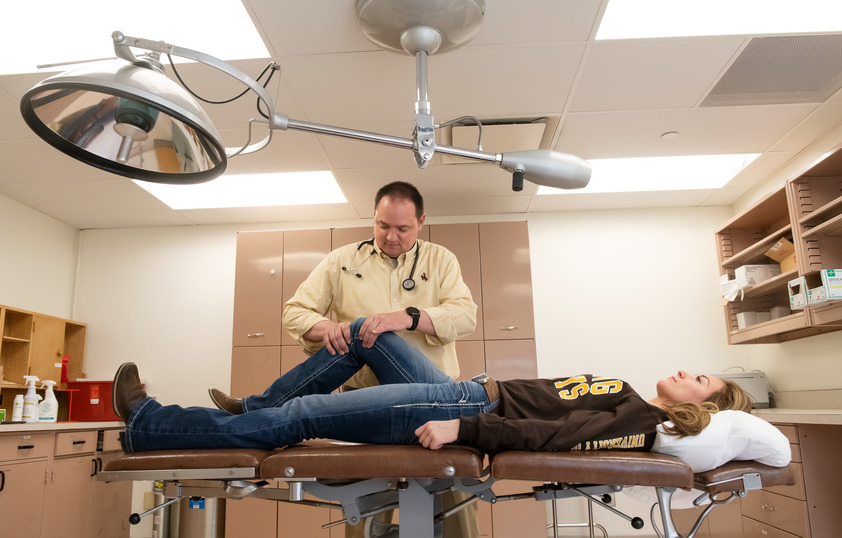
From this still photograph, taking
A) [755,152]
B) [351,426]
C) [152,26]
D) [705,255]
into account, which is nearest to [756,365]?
[705,255]

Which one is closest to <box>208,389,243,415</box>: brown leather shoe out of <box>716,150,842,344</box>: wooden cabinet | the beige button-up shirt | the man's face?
the beige button-up shirt

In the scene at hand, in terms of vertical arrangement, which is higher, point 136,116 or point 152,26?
point 152,26

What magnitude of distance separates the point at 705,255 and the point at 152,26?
3884mm

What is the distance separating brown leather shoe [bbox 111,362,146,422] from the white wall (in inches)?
129

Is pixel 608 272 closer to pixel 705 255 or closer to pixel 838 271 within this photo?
pixel 705 255

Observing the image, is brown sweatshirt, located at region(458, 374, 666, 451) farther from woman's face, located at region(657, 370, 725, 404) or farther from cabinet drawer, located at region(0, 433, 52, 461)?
cabinet drawer, located at region(0, 433, 52, 461)

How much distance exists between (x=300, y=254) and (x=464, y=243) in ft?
3.68

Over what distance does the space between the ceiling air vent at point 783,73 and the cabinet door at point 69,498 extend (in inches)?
155

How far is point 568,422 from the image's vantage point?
4.97 ft

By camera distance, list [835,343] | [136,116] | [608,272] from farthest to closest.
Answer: [608,272] → [835,343] → [136,116]

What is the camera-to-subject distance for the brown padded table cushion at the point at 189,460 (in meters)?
1.43

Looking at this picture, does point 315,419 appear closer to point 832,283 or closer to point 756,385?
point 832,283

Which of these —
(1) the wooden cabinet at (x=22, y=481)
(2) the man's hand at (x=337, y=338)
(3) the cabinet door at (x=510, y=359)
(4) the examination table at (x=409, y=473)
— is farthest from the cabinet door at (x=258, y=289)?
(4) the examination table at (x=409, y=473)

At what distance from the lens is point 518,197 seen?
14.6 feet
